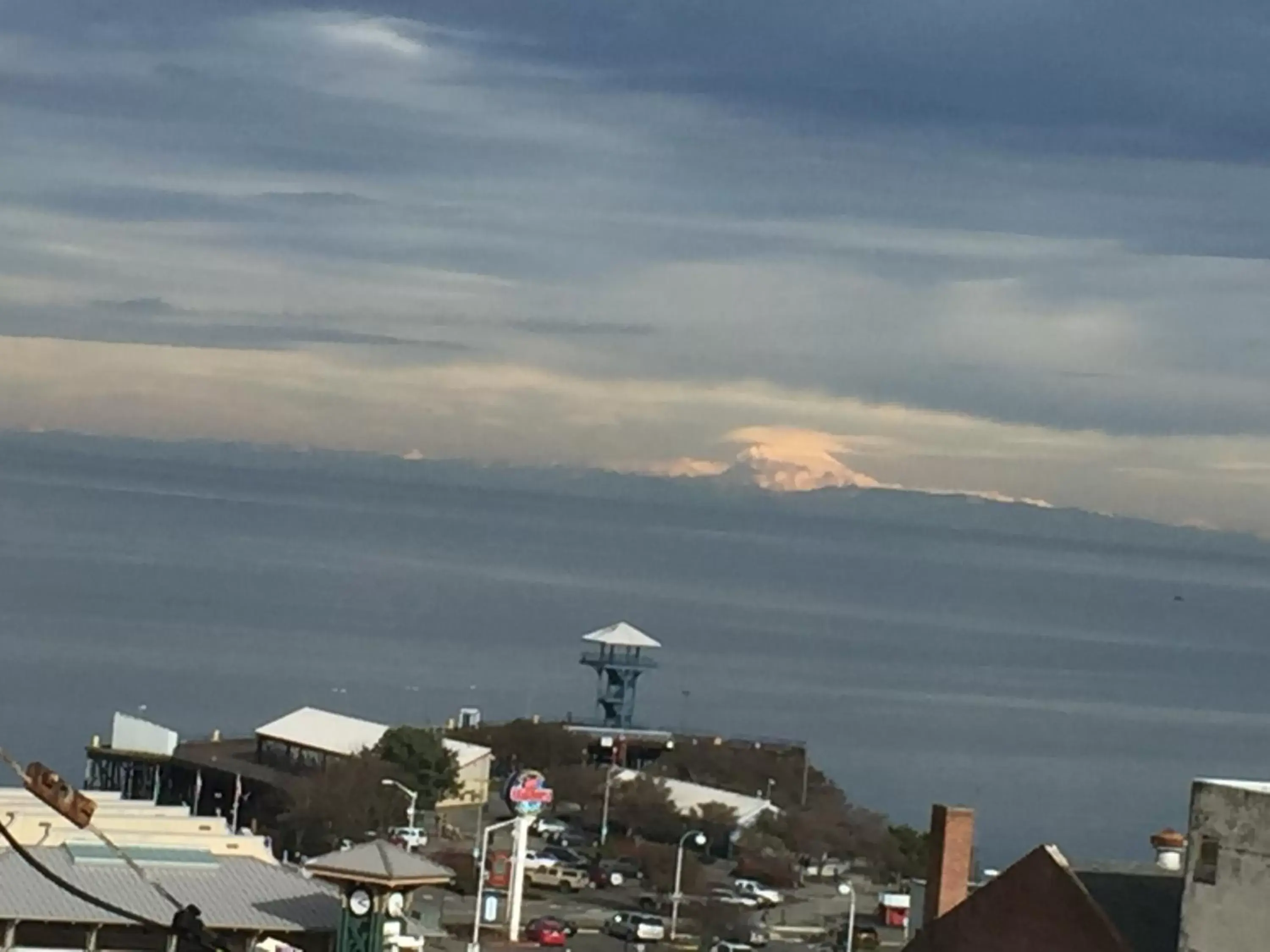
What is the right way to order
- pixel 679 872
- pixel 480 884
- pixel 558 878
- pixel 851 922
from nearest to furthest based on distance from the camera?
pixel 851 922 → pixel 480 884 → pixel 679 872 → pixel 558 878

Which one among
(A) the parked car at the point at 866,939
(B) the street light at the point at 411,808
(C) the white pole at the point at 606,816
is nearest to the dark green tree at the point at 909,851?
(C) the white pole at the point at 606,816

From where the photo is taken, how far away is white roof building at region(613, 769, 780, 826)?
236ft

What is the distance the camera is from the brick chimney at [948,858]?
1008 inches

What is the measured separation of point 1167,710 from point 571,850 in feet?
381

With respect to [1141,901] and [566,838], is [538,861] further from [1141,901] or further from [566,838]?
[1141,901]

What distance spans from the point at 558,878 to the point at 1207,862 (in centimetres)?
4206

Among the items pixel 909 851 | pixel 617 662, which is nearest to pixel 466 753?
pixel 909 851

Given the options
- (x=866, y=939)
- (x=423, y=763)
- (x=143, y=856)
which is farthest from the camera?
(x=423, y=763)

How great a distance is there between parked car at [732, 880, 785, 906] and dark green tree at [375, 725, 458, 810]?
532 inches

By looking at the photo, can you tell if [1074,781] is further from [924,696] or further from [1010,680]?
[1010,680]

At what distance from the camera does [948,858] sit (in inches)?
1016

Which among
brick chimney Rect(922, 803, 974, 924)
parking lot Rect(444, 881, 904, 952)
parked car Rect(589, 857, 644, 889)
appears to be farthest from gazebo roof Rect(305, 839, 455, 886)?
parked car Rect(589, 857, 644, 889)

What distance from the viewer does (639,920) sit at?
167 ft

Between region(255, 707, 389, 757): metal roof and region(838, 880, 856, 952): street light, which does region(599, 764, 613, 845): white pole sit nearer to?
region(255, 707, 389, 757): metal roof
